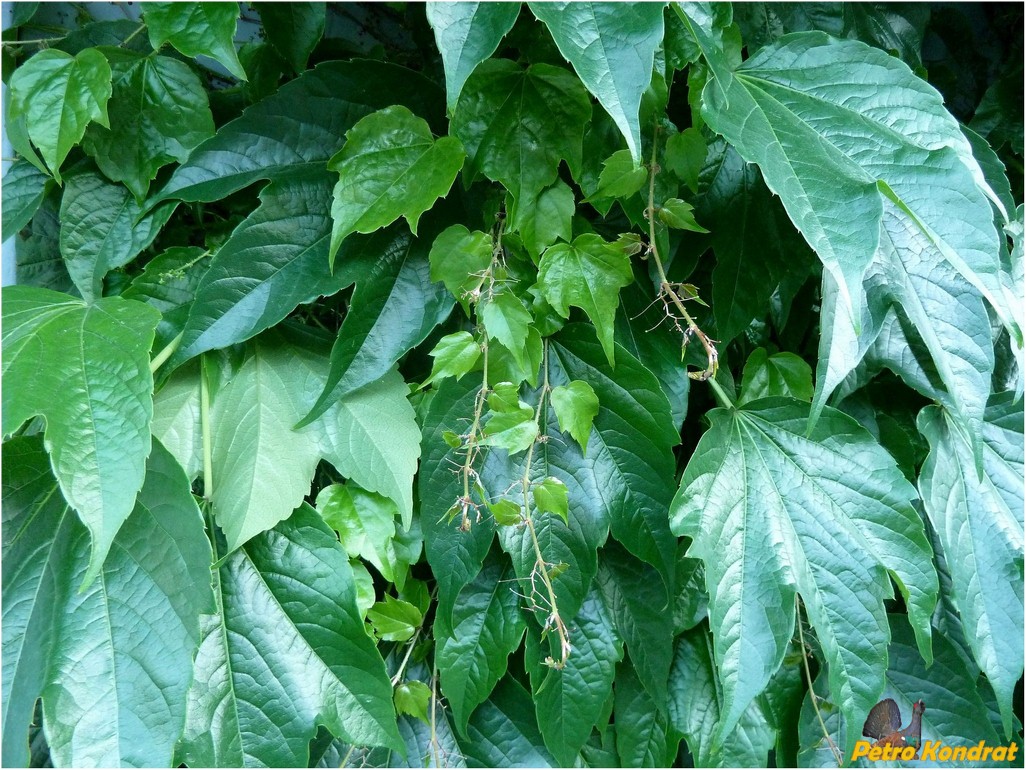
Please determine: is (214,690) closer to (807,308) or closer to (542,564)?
(542,564)

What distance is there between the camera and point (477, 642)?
65cm

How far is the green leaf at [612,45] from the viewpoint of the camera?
1.45ft

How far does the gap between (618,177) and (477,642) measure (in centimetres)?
42

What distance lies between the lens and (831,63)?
57 cm

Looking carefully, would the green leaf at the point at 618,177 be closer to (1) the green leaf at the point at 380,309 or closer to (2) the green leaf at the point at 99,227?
(1) the green leaf at the point at 380,309

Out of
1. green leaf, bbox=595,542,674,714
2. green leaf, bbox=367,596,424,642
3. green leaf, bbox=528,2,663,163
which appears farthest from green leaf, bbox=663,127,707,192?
green leaf, bbox=367,596,424,642

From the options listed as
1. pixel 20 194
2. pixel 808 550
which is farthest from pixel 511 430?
pixel 20 194

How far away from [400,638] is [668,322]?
38cm

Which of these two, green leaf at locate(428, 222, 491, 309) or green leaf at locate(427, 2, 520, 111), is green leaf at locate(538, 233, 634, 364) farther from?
green leaf at locate(427, 2, 520, 111)

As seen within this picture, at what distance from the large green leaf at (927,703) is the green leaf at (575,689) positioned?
23 cm

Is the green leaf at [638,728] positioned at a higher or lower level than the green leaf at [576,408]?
lower

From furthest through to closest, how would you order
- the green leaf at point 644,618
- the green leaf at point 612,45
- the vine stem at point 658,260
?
the green leaf at point 644,618 → the vine stem at point 658,260 → the green leaf at point 612,45

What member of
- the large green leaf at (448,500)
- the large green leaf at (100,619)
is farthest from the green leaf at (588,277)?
the large green leaf at (100,619)

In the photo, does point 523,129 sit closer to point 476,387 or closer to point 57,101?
point 476,387
